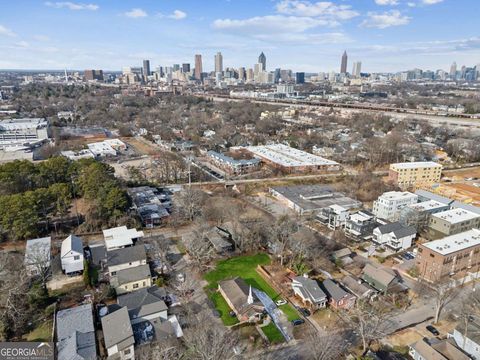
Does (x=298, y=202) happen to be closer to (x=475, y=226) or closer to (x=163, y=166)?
(x=475, y=226)

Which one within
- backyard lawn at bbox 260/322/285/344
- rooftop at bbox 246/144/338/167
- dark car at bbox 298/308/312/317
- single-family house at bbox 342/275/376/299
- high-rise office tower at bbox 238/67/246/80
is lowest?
dark car at bbox 298/308/312/317

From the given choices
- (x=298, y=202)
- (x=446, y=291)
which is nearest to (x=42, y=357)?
(x=446, y=291)

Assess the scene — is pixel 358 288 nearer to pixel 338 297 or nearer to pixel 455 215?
pixel 338 297

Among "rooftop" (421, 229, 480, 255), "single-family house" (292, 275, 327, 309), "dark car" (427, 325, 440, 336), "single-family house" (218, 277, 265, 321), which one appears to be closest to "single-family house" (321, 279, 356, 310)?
"single-family house" (292, 275, 327, 309)

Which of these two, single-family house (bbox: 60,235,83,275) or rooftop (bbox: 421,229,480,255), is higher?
rooftop (bbox: 421,229,480,255)

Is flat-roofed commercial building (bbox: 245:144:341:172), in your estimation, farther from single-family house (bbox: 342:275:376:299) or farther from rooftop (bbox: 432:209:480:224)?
single-family house (bbox: 342:275:376:299)


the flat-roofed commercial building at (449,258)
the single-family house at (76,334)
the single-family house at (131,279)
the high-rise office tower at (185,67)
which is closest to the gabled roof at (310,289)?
the flat-roofed commercial building at (449,258)
